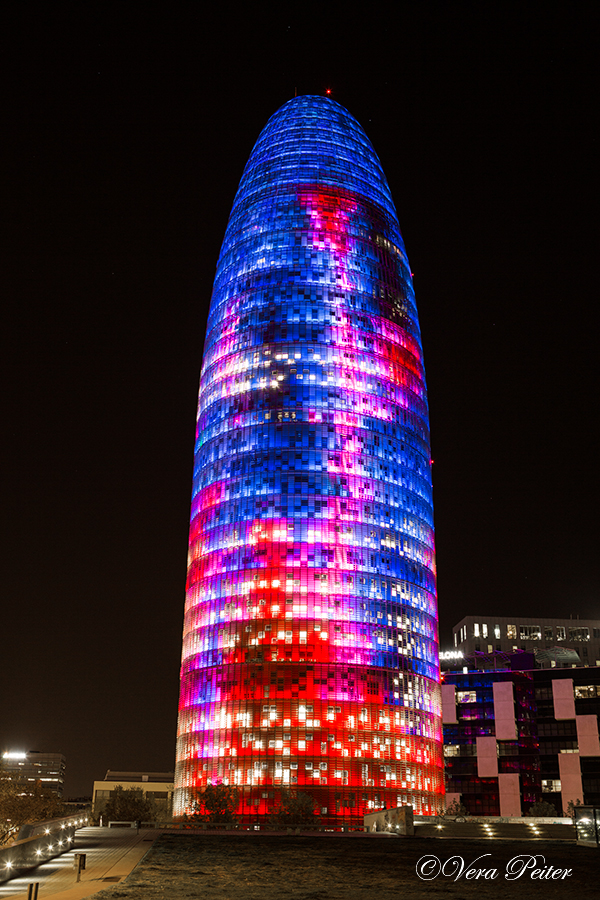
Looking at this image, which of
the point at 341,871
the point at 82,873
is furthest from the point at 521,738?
the point at 82,873

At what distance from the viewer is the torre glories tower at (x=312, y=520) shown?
136500 millimetres

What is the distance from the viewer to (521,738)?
18375cm

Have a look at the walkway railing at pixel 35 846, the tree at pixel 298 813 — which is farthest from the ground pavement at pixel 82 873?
the tree at pixel 298 813

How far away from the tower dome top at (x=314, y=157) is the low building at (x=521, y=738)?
10691 centimetres

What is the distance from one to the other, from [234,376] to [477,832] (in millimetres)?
105732

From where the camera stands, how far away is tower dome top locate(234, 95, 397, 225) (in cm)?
17925

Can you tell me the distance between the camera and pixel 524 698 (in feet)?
619

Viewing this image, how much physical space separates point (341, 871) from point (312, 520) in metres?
110

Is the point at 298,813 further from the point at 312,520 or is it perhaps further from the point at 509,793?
the point at 509,793

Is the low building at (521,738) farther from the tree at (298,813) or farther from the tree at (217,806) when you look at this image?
the tree at (298,813)

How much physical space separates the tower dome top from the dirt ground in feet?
494

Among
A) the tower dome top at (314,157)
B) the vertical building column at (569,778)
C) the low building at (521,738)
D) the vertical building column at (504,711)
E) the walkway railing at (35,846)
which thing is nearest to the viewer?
the walkway railing at (35,846)

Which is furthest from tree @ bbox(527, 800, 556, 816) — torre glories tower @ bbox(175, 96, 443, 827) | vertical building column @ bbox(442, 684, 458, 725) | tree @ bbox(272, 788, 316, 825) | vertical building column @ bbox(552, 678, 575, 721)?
tree @ bbox(272, 788, 316, 825)

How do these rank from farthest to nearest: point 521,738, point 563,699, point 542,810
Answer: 1. point 563,699
2. point 521,738
3. point 542,810
